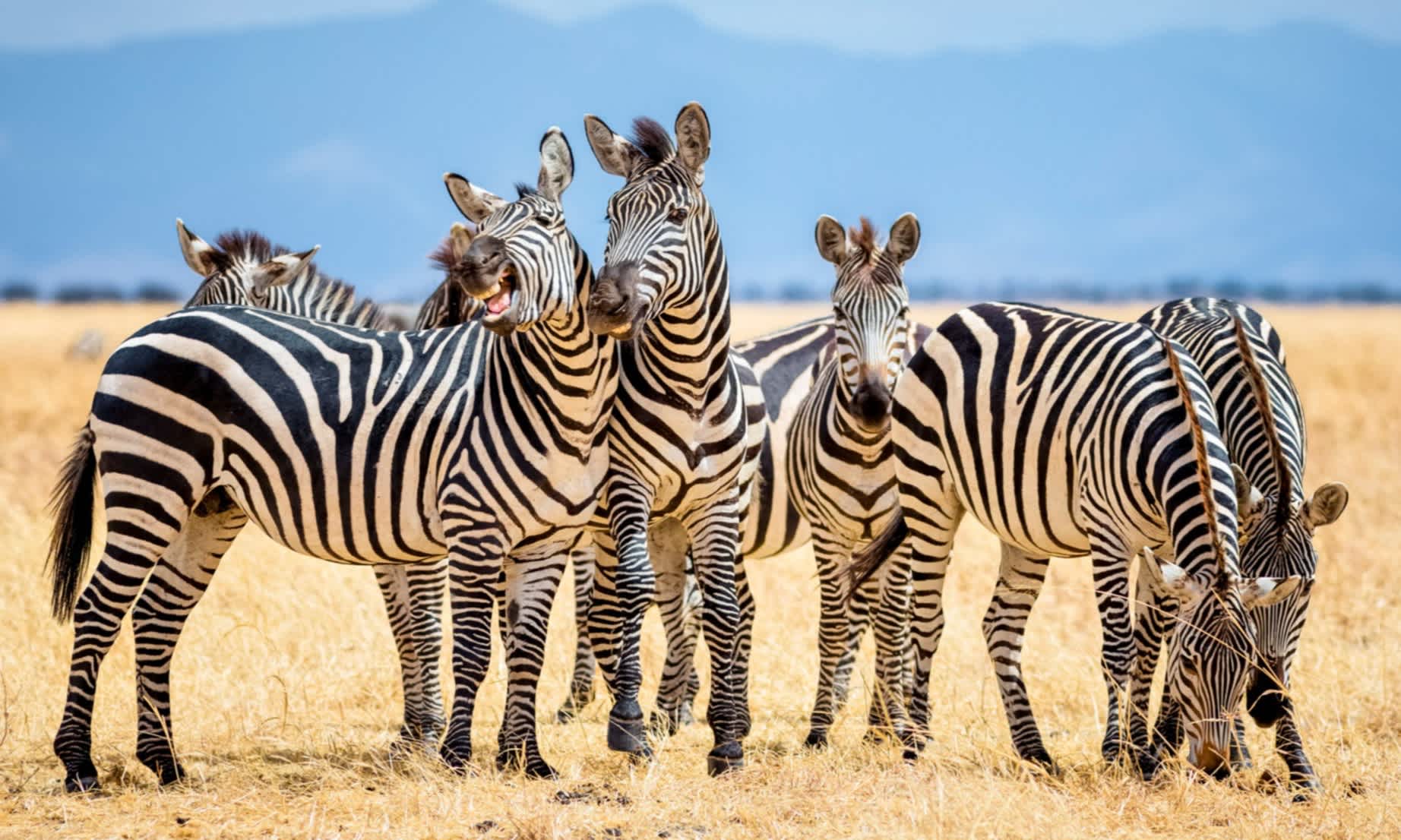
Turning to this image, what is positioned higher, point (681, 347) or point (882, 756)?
point (681, 347)

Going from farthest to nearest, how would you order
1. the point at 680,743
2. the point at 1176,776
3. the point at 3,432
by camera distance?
the point at 3,432 → the point at 680,743 → the point at 1176,776

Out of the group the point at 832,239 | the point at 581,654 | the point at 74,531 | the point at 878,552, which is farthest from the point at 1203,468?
the point at 74,531

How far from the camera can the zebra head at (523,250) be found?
20.1 ft

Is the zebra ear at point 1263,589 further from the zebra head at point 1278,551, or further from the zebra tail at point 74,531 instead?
the zebra tail at point 74,531

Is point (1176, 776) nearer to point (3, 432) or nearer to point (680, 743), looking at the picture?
point (680, 743)

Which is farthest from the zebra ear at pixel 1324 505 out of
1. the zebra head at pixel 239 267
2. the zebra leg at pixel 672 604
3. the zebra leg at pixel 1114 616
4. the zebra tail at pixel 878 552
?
the zebra head at pixel 239 267

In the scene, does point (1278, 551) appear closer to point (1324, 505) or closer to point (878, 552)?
point (1324, 505)

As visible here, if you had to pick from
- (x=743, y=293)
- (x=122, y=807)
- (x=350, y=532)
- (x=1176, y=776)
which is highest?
(x=743, y=293)

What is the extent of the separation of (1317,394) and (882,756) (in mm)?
19363

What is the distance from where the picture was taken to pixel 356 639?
10156 mm

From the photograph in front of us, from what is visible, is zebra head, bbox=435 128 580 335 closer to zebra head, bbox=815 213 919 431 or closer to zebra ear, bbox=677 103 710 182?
zebra ear, bbox=677 103 710 182

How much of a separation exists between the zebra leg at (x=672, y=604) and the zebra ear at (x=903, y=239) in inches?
81.6

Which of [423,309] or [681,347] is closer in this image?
[681,347]

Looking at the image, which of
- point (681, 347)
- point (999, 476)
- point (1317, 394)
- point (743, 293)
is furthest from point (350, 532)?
point (743, 293)
